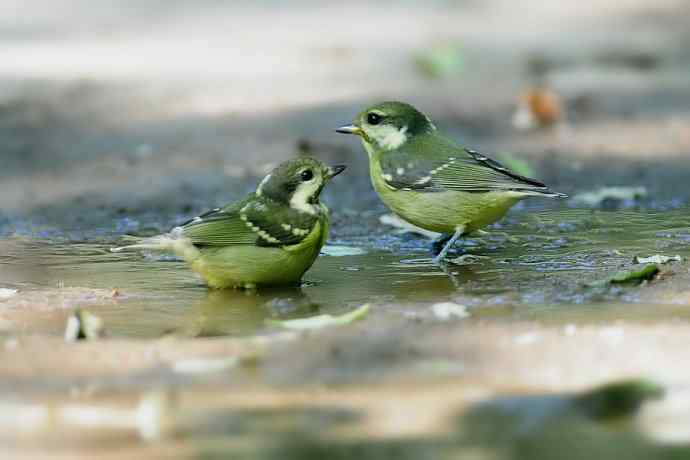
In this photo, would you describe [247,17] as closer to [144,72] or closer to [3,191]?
[144,72]

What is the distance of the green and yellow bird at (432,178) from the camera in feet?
26.5

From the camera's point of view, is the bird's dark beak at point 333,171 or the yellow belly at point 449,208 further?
the yellow belly at point 449,208

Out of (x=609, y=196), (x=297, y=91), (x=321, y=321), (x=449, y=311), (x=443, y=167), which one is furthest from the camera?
(x=297, y=91)

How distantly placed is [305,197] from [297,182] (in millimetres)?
107

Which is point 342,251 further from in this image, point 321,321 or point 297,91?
point 297,91

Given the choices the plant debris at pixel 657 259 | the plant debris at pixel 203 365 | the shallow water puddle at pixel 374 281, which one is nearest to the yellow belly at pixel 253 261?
the shallow water puddle at pixel 374 281

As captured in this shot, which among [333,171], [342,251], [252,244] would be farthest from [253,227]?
[342,251]

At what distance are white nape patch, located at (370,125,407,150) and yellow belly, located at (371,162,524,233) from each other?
474 mm

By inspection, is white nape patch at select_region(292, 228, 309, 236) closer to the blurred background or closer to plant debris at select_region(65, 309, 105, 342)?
plant debris at select_region(65, 309, 105, 342)

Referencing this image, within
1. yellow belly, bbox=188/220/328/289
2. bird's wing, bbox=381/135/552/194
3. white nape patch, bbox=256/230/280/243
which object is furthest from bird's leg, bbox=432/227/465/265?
white nape patch, bbox=256/230/280/243

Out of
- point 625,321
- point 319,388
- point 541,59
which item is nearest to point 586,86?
point 541,59

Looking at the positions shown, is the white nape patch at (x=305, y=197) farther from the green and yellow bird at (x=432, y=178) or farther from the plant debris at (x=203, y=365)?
the plant debris at (x=203, y=365)

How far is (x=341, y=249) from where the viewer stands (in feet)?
27.5

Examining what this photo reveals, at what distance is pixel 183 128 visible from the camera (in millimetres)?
11516
